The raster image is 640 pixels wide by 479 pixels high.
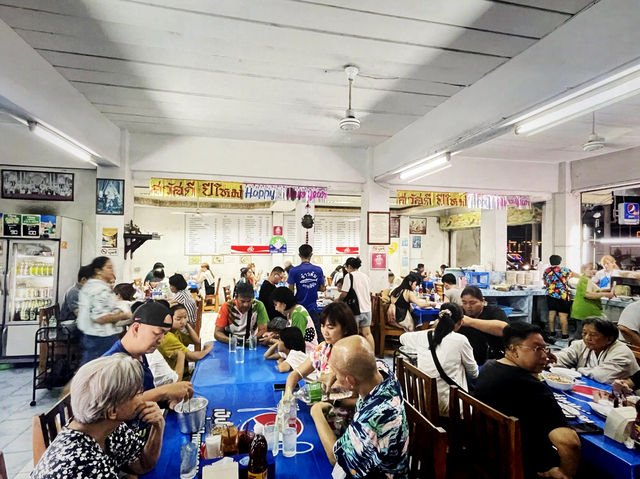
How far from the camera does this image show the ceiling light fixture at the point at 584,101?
227 centimetres

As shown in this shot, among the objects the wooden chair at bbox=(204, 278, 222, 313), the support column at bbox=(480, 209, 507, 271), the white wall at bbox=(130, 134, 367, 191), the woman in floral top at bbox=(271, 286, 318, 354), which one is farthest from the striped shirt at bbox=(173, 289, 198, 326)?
the support column at bbox=(480, 209, 507, 271)

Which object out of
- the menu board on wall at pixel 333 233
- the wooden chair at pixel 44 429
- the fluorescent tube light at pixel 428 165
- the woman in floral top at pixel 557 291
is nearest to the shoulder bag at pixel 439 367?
the fluorescent tube light at pixel 428 165

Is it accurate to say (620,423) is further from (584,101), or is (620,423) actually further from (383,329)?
(383,329)

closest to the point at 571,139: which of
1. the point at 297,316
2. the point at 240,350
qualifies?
the point at 297,316

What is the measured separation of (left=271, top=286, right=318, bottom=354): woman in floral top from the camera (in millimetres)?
3582

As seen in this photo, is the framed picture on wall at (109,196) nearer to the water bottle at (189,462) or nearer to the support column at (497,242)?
the water bottle at (189,462)

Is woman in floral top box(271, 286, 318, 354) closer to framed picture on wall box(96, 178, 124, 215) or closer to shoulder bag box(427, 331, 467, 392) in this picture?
shoulder bag box(427, 331, 467, 392)

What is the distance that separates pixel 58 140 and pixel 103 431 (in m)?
3.48

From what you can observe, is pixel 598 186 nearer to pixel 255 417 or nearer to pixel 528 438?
pixel 528 438

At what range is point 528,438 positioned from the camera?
211 centimetres

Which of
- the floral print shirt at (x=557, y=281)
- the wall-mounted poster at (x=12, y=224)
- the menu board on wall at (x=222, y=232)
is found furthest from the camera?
the menu board on wall at (x=222, y=232)

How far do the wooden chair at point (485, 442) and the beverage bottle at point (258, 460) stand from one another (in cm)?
122

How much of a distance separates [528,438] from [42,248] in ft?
21.9

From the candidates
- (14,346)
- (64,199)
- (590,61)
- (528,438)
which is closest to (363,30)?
(590,61)
